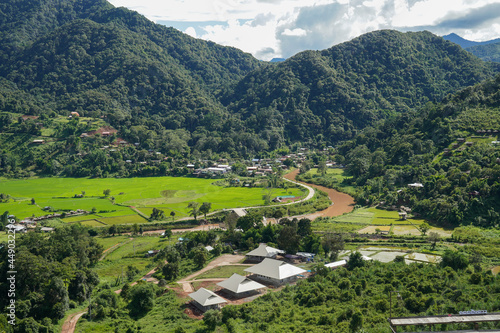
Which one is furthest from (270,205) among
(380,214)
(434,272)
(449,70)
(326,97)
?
(449,70)

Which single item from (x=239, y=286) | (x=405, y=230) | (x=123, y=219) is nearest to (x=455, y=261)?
(x=405, y=230)

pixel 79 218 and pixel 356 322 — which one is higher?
pixel 356 322

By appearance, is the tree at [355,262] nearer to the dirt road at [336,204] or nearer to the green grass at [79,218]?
the dirt road at [336,204]

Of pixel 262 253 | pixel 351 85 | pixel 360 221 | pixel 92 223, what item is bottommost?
pixel 360 221

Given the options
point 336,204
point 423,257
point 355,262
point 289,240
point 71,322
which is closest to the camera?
point 71,322

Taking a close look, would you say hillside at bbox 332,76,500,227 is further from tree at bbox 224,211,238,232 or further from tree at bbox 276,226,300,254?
tree at bbox 224,211,238,232

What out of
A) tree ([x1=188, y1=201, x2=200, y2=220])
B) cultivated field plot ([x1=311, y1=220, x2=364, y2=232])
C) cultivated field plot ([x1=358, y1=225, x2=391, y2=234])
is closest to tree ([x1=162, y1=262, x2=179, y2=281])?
cultivated field plot ([x1=311, y1=220, x2=364, y2=232])

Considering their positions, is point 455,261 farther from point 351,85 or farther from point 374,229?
point 351,85
